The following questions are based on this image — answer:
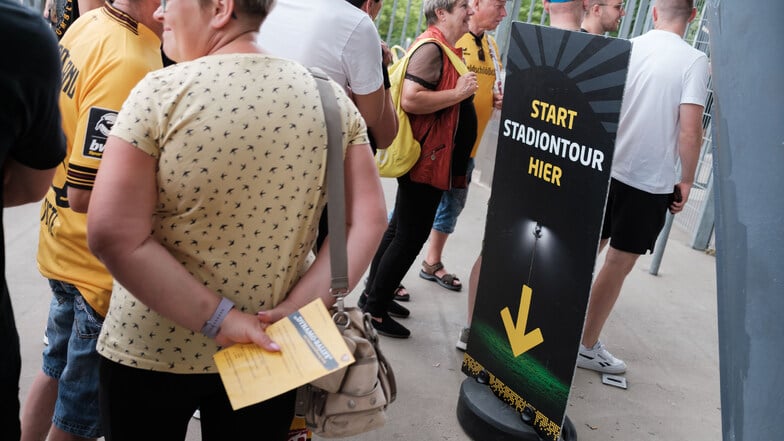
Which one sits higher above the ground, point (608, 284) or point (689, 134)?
point (689, 134)

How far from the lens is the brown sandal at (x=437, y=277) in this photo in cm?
476

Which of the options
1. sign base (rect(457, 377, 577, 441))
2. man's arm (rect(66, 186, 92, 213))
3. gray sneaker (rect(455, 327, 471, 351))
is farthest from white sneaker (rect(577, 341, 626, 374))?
man's arm (rect(66, 186, 92, 213))

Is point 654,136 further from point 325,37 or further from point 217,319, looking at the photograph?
point 217,319

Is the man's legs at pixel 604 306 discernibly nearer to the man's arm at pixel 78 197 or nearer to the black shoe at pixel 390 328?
the black shoe at pixel 390 328

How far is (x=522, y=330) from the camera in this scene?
2.95m

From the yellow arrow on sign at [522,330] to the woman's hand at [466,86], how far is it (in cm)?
104

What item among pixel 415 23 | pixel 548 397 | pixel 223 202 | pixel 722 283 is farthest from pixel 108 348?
pixel 415 23

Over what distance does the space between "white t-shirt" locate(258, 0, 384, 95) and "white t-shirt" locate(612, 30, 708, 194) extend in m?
1.41

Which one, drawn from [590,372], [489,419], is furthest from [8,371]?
[590,372]

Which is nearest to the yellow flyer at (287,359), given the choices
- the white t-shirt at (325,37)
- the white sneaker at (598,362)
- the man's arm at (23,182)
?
the man's arm at (23,182)

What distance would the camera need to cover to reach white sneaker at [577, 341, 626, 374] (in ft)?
13.0

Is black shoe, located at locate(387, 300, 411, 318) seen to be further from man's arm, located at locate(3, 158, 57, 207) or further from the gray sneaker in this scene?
man's arm, located at locate(3, 158, 57, 207)

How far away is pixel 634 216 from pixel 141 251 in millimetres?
2733

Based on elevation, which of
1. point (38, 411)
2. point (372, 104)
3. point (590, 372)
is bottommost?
point (590, 372)
